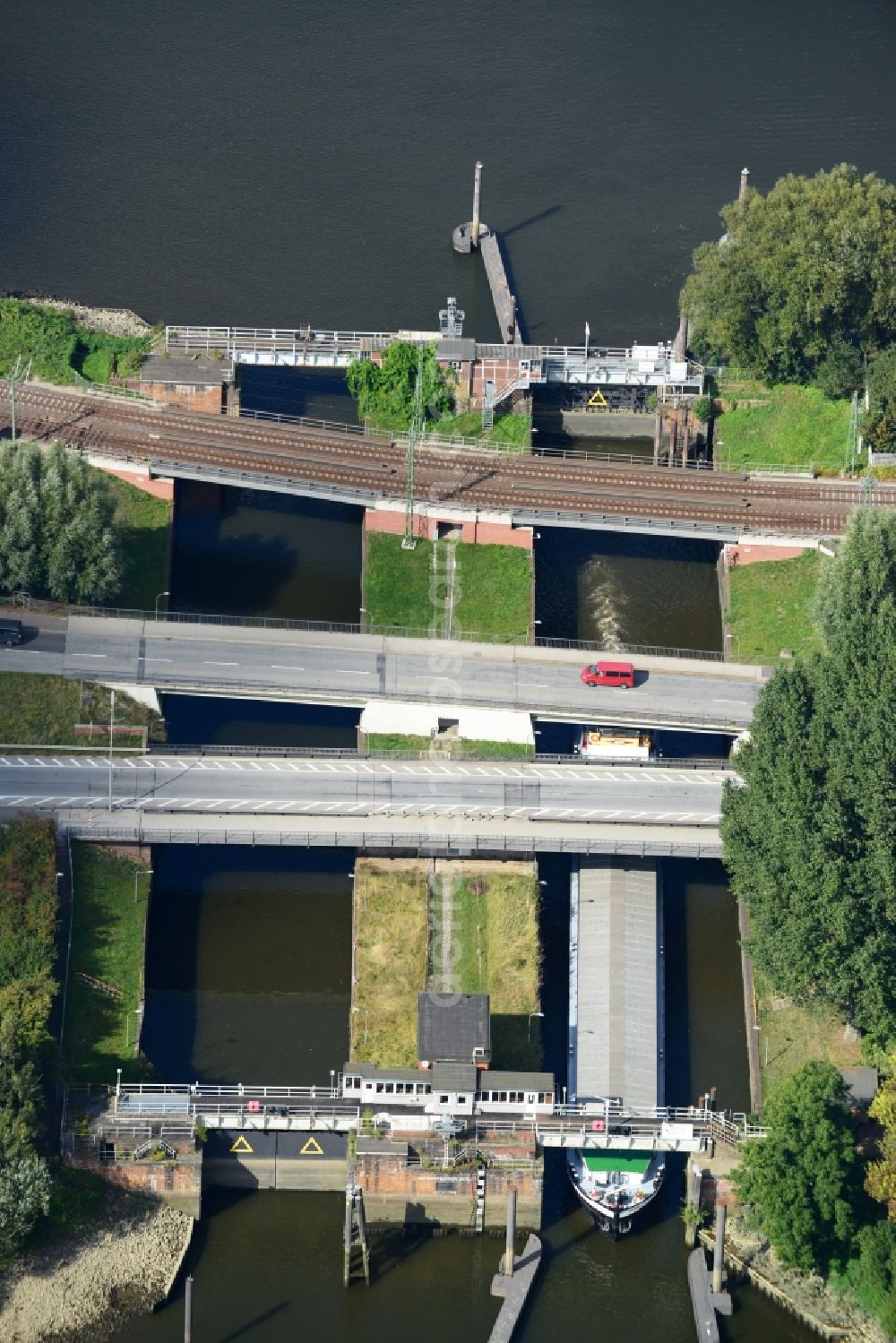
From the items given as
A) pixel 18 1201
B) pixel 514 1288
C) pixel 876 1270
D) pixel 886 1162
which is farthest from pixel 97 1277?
pixel 886 1162

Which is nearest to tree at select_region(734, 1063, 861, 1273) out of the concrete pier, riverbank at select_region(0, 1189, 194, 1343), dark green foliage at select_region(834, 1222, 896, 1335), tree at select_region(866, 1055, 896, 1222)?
dark green foliage at select_region(834, 1222, 896, 1335)

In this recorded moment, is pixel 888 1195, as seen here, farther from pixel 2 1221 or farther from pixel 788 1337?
pixel 2 1221

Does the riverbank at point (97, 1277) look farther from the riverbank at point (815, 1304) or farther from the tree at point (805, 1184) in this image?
the tree at point (805, 1184)

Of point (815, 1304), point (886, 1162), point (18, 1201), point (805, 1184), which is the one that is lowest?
point (815, 1304)

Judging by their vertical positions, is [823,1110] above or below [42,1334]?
above

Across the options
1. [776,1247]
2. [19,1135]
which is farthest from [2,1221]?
[776,1247]

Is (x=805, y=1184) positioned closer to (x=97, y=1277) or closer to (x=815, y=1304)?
(x=815, y=1304)

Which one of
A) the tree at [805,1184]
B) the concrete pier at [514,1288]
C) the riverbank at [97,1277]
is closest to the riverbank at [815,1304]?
the tree at [805,1184]
